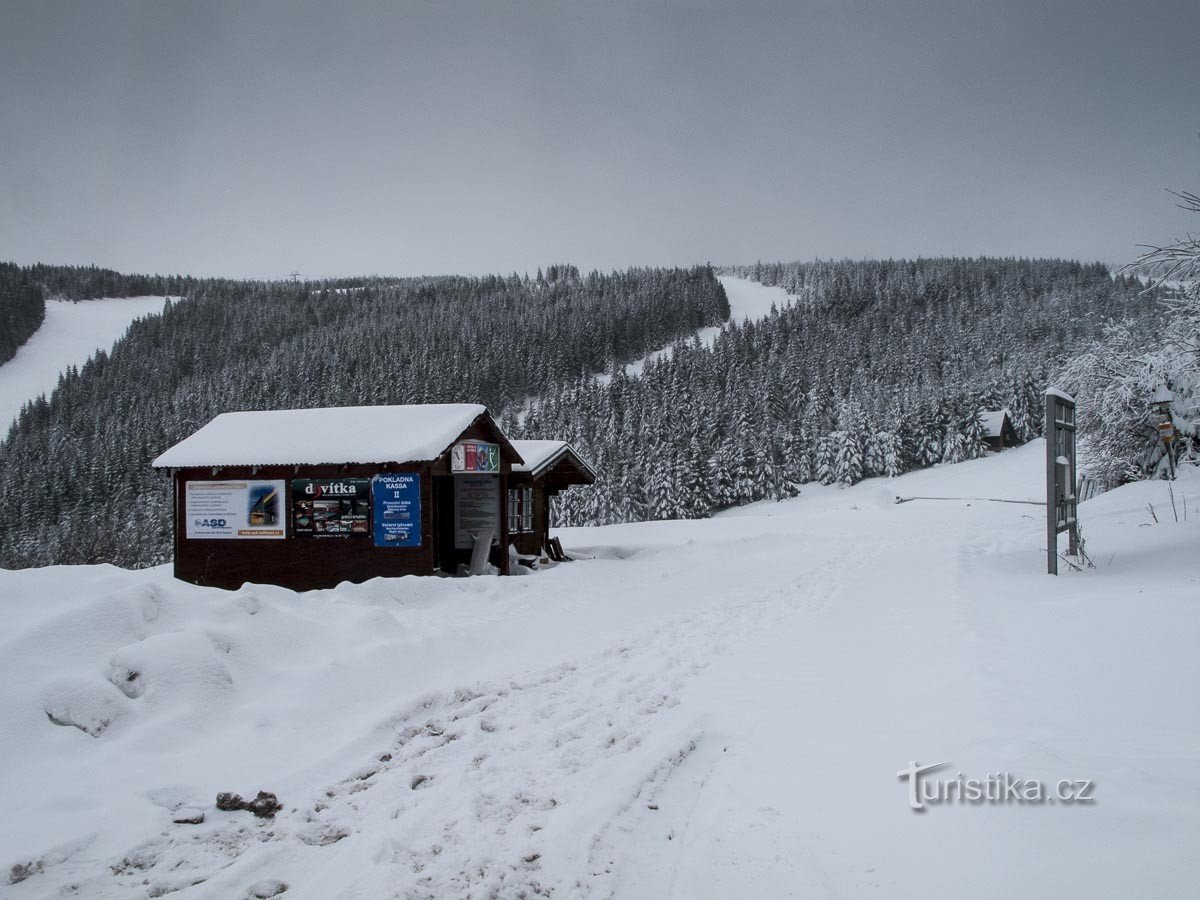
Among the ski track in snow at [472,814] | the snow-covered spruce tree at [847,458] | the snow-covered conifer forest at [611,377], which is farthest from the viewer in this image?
the snow-covered spruce tree at [847,458]

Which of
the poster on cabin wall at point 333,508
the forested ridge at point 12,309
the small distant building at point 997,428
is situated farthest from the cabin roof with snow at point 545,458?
the forested ridge at point 12,309

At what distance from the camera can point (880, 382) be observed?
84000 mm

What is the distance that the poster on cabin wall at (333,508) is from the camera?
49.8 feet

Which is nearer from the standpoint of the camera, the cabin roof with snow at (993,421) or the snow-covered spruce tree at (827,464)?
the snow-covered spruce tree at (827,464)

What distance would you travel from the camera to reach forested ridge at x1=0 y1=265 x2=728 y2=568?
67188 mm

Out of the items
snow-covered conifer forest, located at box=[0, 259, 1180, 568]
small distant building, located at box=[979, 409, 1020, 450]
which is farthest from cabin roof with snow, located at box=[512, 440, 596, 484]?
small distant building, located at box=[979, 409, 1020, 450]

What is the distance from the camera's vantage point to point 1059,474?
11242mm

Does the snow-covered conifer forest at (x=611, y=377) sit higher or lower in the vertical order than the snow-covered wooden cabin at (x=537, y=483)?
higher

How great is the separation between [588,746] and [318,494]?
1206 centimetres

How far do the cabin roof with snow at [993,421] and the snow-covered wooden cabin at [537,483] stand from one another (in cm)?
5976

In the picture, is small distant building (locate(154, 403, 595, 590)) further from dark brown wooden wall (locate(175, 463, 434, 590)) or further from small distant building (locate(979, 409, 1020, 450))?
small distant building (locate(979, 409, 1020, 450))

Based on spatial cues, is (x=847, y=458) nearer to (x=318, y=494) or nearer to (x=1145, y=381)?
(x=1145, y=381)

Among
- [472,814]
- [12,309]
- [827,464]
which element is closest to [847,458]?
[827,464]

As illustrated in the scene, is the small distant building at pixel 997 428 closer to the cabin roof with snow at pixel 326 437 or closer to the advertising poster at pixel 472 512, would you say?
the advertising poster at pixel 472 512
